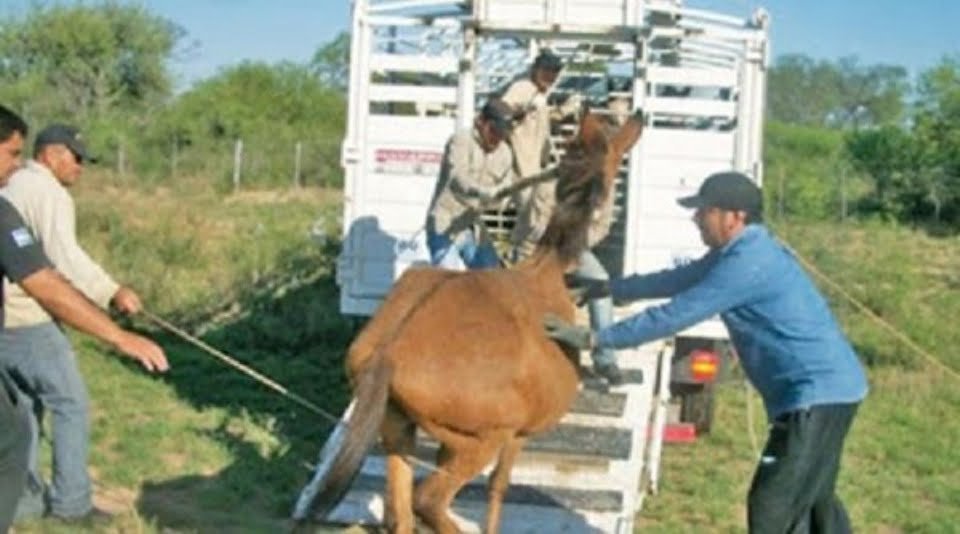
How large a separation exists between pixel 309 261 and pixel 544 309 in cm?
1141

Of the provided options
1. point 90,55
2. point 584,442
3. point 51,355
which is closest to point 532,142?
point 584,442

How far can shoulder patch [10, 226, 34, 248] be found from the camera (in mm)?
5250

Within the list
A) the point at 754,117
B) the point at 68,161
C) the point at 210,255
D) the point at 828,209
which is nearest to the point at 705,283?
the point at 68,161

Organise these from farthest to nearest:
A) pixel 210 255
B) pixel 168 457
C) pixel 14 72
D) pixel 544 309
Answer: pixel 14 72 < pixel 210 255 < pixel 168 457 < pixel 544 309

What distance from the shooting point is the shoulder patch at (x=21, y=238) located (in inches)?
207

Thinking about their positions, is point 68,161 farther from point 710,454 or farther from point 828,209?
point 828,209

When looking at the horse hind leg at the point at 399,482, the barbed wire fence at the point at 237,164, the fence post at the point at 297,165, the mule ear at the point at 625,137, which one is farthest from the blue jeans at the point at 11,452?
the fence post at the point at 297,165

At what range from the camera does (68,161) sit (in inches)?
322

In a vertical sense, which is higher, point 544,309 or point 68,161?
point 68,161

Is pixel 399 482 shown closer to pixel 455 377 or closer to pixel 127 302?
pixel 455 377

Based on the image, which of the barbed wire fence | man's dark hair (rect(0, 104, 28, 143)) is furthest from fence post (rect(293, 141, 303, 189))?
man's dark hair (rect(0, 104, 28, 143))

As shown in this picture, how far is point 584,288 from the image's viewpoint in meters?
7.36

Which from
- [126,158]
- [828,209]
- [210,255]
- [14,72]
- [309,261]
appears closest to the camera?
[309,261]

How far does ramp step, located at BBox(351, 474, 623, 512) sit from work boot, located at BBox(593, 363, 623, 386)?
3.12ft
